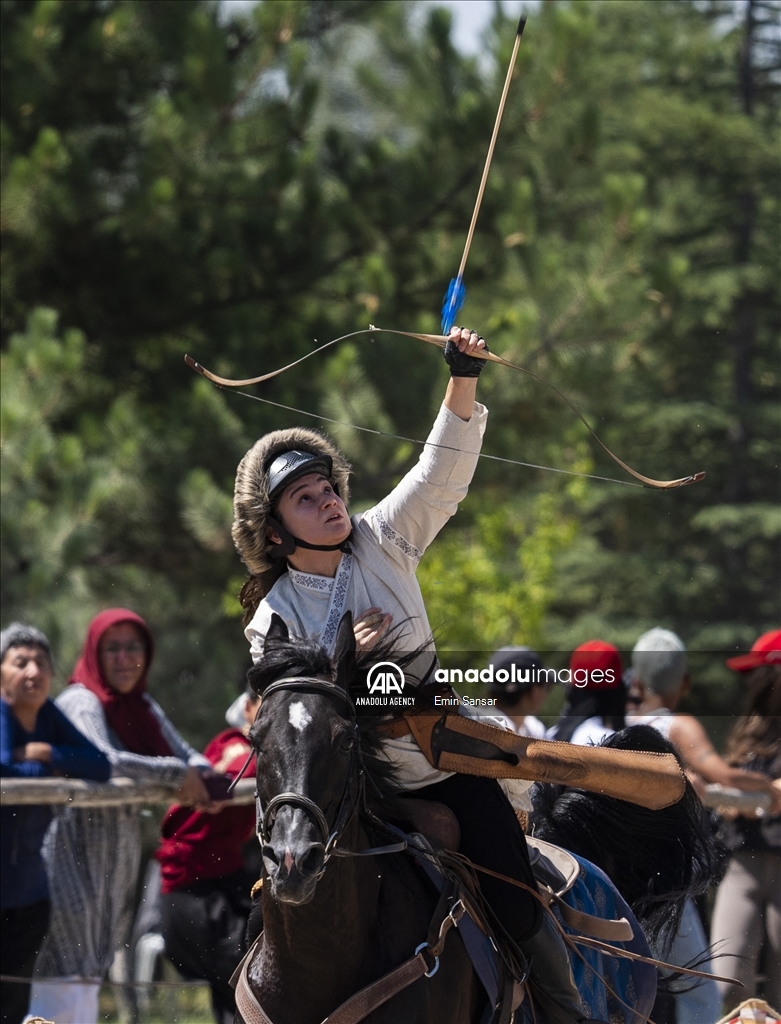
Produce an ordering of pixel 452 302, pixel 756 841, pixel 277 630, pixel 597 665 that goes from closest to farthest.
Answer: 1. pixel 277 630
2. pixel 452 302
3. pixel 597 665
4. pixel 756 841

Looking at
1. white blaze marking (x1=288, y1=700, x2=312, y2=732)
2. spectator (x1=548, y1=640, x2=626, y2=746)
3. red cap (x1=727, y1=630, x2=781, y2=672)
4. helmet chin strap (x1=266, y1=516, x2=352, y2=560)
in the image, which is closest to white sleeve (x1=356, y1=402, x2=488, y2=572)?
helmet chin strap (x1=266, y1=516, x2=352, y2=560)

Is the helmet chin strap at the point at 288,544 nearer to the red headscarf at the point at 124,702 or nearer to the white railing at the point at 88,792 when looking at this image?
the white railing at the point at 88,792

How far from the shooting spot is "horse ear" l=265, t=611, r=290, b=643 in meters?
3.26

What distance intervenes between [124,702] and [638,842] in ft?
7.91

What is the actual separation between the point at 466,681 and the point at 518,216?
9157mm

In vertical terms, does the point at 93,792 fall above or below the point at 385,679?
below

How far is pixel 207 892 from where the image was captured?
5.70m

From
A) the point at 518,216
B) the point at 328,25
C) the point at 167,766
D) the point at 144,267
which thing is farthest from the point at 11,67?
the point at 167,766

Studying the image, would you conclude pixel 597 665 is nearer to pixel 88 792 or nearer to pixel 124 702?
pixel 88 792

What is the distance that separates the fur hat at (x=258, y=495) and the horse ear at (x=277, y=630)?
429mm

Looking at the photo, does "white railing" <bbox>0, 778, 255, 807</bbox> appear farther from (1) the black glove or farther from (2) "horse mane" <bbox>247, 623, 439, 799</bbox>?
(1) the black glove

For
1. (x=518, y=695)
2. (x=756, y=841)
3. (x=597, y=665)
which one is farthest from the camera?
(x=756, y=841)

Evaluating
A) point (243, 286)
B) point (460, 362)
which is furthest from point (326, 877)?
point (243, 286)

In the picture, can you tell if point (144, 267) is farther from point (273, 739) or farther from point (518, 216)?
point (273, 739)
